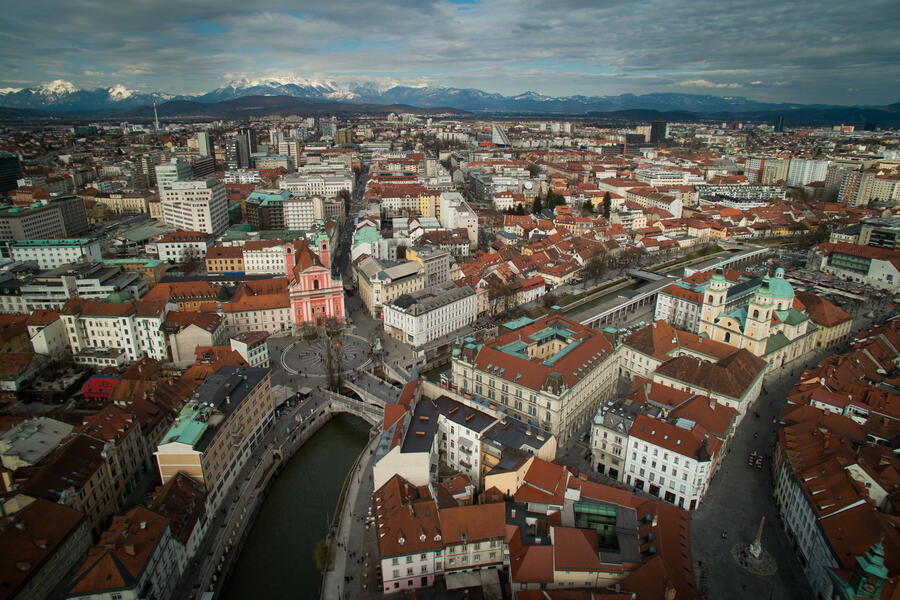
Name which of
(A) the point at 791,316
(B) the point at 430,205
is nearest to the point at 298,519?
(A) the point at 791,316

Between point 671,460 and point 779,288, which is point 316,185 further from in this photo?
point 671,460

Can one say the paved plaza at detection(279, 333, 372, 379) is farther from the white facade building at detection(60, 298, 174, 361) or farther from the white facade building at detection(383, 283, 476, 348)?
the white facade building at detection(60, 298, 174, 361)

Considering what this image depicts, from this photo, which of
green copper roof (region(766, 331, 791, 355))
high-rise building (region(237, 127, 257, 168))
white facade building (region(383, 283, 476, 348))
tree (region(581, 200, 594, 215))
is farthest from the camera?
high-rise building (region(237, 127, 257, 168))

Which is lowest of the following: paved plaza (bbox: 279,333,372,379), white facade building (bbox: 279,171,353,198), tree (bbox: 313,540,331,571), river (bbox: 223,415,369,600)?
river (bbox: 223,415,369,600)

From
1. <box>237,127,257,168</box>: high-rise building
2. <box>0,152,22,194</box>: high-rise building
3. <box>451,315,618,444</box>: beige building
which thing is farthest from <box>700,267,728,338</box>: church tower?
<box>237,127,257,168</box>: high-rise building

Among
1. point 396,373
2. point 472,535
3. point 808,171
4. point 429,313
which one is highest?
point 808,171

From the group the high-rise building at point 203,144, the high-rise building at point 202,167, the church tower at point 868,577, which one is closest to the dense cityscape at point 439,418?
the church tower at point 868,577
